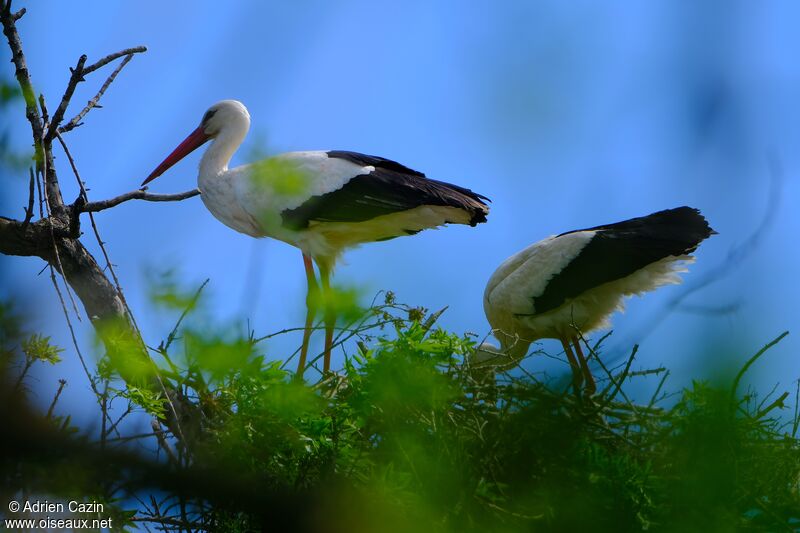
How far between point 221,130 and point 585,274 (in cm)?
243

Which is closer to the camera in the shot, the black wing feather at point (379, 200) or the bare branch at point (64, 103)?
the bare branch at point (64, 103)

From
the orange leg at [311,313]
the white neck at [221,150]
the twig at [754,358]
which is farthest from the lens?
the white neck at [221,150]

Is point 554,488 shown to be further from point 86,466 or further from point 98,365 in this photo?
point 86,466

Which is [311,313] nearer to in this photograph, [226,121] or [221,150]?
[221,150]

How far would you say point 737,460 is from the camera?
1.23 m

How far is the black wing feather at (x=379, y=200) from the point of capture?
4.89 m

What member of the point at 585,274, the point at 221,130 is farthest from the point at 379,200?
the point at 221,130

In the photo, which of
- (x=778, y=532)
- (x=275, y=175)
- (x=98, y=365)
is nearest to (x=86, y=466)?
(x=275, y=175)

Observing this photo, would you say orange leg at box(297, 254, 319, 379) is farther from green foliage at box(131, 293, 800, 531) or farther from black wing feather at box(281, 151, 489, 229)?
black wing feather at box(281, 151, 489, 229)

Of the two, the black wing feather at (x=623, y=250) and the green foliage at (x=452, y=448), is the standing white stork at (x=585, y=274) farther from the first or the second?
the green foliage at (x=452, y=448)

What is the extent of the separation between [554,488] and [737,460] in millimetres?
617

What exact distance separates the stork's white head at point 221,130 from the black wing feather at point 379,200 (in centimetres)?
101

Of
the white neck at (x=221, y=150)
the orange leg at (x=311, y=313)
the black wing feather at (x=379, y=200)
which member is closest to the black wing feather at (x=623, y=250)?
the black wing feather at (x=379, y=200)

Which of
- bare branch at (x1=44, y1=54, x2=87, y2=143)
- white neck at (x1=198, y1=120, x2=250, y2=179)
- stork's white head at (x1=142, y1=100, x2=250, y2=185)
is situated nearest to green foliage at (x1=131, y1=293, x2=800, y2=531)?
bare branch at (x1=44, y1=54, x2=87, y2=143)
